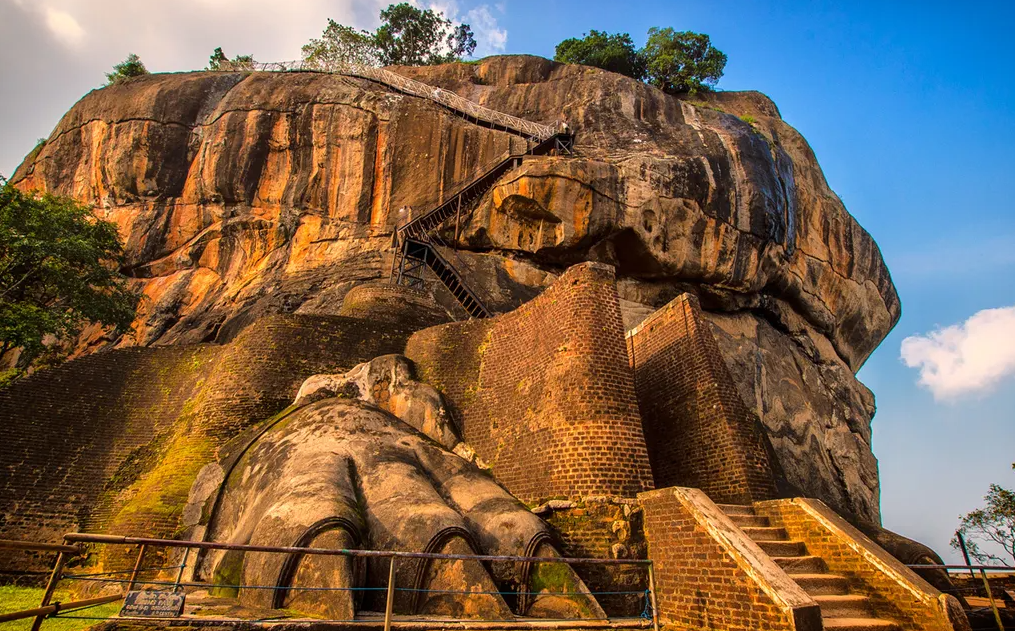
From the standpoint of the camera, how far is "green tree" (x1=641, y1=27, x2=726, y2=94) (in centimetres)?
3628

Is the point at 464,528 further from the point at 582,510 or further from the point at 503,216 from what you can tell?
the point at 503,216

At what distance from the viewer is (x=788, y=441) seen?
75.2ft

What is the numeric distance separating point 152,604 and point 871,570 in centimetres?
759

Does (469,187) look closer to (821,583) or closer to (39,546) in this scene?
(821,583)

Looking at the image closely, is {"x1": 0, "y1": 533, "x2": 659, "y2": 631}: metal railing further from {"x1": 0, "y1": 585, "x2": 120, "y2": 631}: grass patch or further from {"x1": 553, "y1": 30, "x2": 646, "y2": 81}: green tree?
{"x1": 553, "y1": 30, "x2": 646, "y2": 81}: green tree

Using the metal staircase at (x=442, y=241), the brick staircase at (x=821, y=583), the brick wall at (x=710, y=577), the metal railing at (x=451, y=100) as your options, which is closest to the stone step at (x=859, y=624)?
the brick staircase at (x=821, y=583)

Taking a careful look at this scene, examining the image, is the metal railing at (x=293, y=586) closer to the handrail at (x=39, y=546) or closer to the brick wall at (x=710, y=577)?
the handrail at (x=39, y=546)

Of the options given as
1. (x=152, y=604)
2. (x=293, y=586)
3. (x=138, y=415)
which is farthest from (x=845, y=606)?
(x=138, y=415)

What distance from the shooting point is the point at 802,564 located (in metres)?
7.40

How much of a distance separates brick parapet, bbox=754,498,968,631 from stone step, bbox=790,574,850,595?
0.12 m

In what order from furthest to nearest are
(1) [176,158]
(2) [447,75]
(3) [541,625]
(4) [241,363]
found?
(2) [447,75] < (1) [176,158] < (4) [241,363] < (3) [541,625]

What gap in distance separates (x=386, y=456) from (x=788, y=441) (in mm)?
19083

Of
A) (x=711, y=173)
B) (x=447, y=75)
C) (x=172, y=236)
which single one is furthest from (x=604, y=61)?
(x=172, y=236)

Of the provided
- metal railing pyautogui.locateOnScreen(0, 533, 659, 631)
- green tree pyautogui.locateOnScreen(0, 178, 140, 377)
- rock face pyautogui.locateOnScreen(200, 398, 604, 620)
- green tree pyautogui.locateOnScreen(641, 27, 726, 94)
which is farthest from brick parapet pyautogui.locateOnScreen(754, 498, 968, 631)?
green tree pyautogui.locateOnScreen(641, 27, 726, 94)
